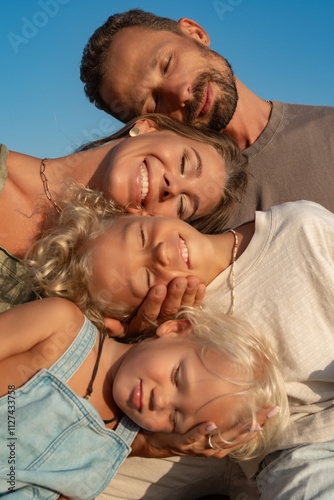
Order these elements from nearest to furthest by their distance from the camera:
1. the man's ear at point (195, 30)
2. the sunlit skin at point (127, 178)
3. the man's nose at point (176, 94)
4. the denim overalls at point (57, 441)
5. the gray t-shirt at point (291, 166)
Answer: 1. the denim overalls at point (57, 441)
2. the sunlit skin at point (127, 178)
3. the man's nose at point (176, 94)
4. the gray t-shirt at point (291, 166)
5. the man's ear at point (195, 30)

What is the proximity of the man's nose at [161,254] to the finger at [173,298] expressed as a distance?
102 mm

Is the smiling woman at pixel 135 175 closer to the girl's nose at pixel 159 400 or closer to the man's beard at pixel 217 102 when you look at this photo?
the man's beard at pixel 217 102

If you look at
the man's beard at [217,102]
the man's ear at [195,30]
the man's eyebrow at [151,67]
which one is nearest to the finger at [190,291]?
the man's beard at [217,102]

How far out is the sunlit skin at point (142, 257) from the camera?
2.31 metres

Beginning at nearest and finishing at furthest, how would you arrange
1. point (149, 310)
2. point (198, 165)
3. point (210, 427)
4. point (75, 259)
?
1. point (210, 427)
2. point (149, 310)
3. point (75, 259)
4. point (198, 165)

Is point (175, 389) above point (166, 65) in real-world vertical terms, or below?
below

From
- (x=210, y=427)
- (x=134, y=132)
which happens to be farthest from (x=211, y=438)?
(x=134, y=132)

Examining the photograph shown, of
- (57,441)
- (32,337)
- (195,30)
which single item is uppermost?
(195,30)

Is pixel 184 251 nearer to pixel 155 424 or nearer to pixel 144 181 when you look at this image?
pixel 144 181

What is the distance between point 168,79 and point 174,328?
74.0 inches

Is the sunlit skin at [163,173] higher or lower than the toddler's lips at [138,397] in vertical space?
higher

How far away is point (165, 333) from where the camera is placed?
2.28 metres

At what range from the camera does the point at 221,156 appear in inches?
125

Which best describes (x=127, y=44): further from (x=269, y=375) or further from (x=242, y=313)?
(x=269, y=375)
